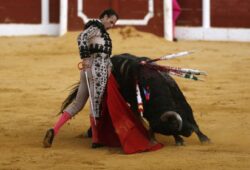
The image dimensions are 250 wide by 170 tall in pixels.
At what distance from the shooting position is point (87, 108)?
25.1 ft

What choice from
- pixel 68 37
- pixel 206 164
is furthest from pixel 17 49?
pixel 206 164

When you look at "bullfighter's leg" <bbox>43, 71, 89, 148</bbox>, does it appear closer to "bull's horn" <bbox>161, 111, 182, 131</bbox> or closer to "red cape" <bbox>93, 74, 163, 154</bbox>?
"red cape" <bbox>93, 74, 163, 154</bbox>

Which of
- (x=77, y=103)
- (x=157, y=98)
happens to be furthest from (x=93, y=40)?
(x=157, y=98)

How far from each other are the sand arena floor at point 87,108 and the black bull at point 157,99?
15 centimetres

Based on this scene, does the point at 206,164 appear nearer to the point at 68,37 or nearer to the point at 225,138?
the point at 225,138

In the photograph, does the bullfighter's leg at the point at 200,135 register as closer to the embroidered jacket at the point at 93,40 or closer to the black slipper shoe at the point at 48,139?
the embroidered jacket at the point at 93,40

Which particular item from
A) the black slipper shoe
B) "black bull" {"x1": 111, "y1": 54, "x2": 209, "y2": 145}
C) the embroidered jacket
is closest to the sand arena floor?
the black slipper shoe

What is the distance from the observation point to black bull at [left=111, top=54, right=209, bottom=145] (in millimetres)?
5641

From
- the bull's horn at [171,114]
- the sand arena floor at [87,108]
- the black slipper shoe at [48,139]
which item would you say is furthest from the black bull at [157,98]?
the black slipper shoe at [48,139]

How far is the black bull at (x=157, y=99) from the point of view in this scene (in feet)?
18.5

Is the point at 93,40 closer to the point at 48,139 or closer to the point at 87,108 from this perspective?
the point at 48,139

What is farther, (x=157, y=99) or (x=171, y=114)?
(x=157, y=99)

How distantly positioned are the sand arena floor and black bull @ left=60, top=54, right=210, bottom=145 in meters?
0.15

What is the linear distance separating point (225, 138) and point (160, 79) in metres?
0.66
